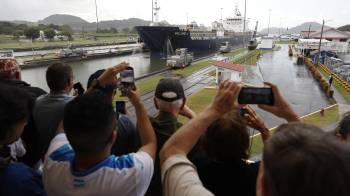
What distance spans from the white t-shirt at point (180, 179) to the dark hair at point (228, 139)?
30cm

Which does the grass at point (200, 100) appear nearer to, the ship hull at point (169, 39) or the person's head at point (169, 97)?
the person's head at point (169, 97)

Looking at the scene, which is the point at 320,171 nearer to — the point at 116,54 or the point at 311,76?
the point at 311,76

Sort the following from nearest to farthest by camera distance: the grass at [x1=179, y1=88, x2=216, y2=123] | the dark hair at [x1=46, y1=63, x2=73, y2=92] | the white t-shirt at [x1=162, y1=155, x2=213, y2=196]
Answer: the white t-shirt at [x1=162, y1=155, x2=213, y2=196] < the dark hair at [x1=46, y1=63, x2=73, y2=92] < the grass at [x1=179, y1=88, x2=216, y2=123]

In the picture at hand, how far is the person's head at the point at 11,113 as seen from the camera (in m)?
1.64

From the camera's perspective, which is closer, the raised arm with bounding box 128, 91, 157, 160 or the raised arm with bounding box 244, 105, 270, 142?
the raised arm with bounding box 128, 91, 157, 160

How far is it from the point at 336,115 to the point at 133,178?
12.2 meters

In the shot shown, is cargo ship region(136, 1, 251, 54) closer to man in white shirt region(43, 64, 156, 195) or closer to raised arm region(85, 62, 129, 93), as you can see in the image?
raised arm region(85, 62, 129, 93)

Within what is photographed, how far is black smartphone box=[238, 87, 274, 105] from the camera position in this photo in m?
1.52

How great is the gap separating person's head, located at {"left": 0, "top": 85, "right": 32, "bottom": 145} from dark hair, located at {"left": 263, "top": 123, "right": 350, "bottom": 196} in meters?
1.46

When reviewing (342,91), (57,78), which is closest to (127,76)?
→ (57,78)

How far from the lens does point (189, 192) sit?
44.6 inches

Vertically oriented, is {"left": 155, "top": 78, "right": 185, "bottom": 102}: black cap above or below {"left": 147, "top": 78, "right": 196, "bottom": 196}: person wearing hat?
above

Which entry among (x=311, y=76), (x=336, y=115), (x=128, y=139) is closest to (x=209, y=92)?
(x=336, y=115)

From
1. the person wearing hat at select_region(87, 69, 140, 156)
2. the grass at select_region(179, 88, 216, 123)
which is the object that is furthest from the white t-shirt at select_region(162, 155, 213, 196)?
the grass at select_region(179, 88, 216, 123)
